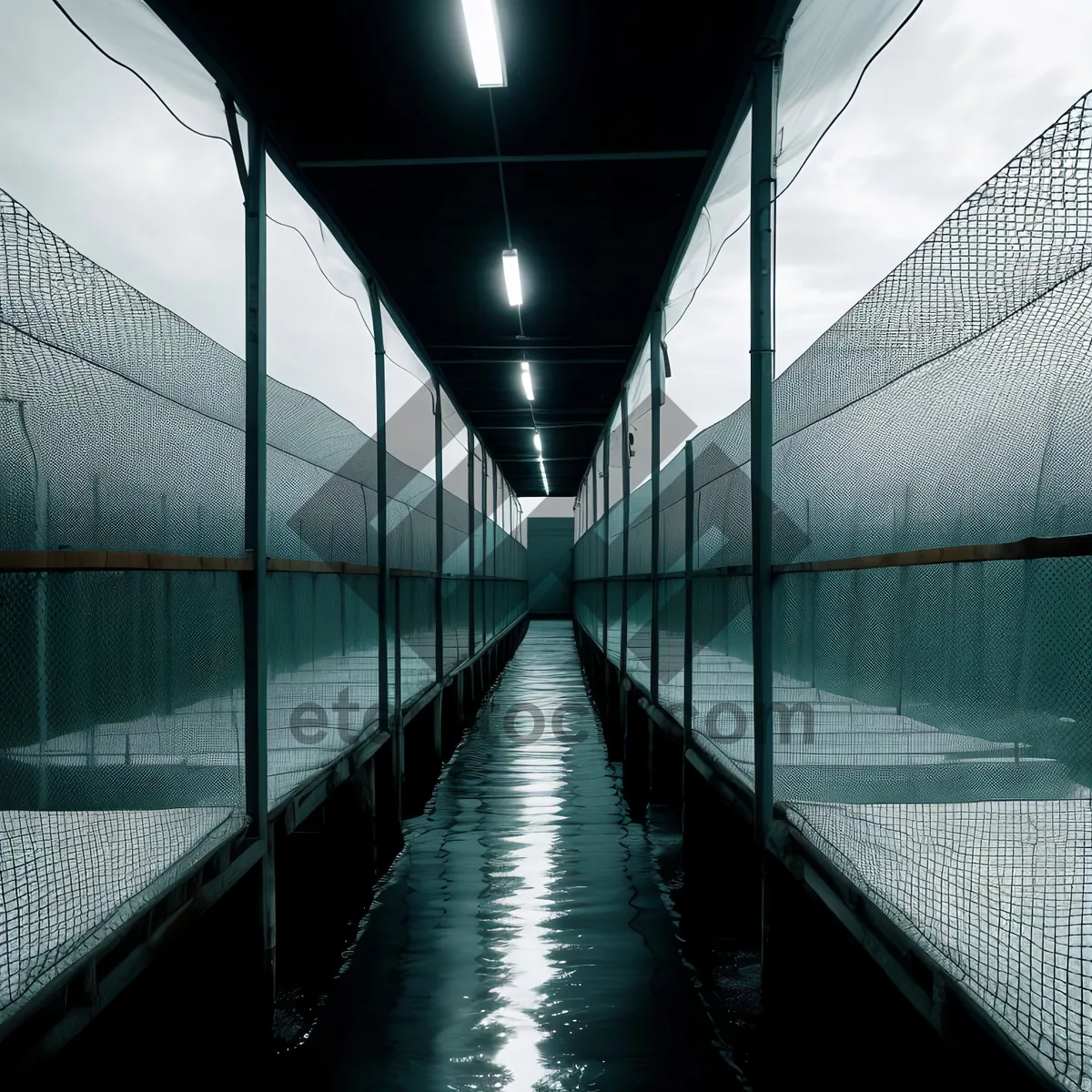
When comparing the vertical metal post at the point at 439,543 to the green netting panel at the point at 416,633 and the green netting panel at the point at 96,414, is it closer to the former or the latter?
the green netting panel at the point at 416,633

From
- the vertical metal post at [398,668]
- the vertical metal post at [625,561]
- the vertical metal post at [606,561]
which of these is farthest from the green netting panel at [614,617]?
the vertical metal post at [398,668]

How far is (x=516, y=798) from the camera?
7.72 metres

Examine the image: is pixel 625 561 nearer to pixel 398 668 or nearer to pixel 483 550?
pixel 398 668

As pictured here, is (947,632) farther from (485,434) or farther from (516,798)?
(485,434)

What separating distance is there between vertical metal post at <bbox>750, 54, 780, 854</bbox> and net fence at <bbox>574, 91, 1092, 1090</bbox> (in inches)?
4.9

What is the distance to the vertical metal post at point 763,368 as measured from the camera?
3867 mm

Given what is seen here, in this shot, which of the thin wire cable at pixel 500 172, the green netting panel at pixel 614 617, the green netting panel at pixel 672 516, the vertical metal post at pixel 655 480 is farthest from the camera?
the green netting panel at pixel 614 617

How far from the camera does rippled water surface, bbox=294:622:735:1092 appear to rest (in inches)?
139

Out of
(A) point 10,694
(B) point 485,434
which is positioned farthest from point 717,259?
(B) point 485,434

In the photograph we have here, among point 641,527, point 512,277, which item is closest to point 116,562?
point 512,277

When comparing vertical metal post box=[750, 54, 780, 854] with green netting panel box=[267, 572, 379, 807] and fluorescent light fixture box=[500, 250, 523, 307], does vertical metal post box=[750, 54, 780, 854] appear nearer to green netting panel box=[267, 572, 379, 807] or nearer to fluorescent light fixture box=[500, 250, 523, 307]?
green netting panel box=[267, 572, 379, 807]

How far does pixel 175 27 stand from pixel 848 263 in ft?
8.29

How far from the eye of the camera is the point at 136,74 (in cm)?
359

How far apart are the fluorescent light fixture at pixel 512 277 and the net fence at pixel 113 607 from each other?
270 cm
